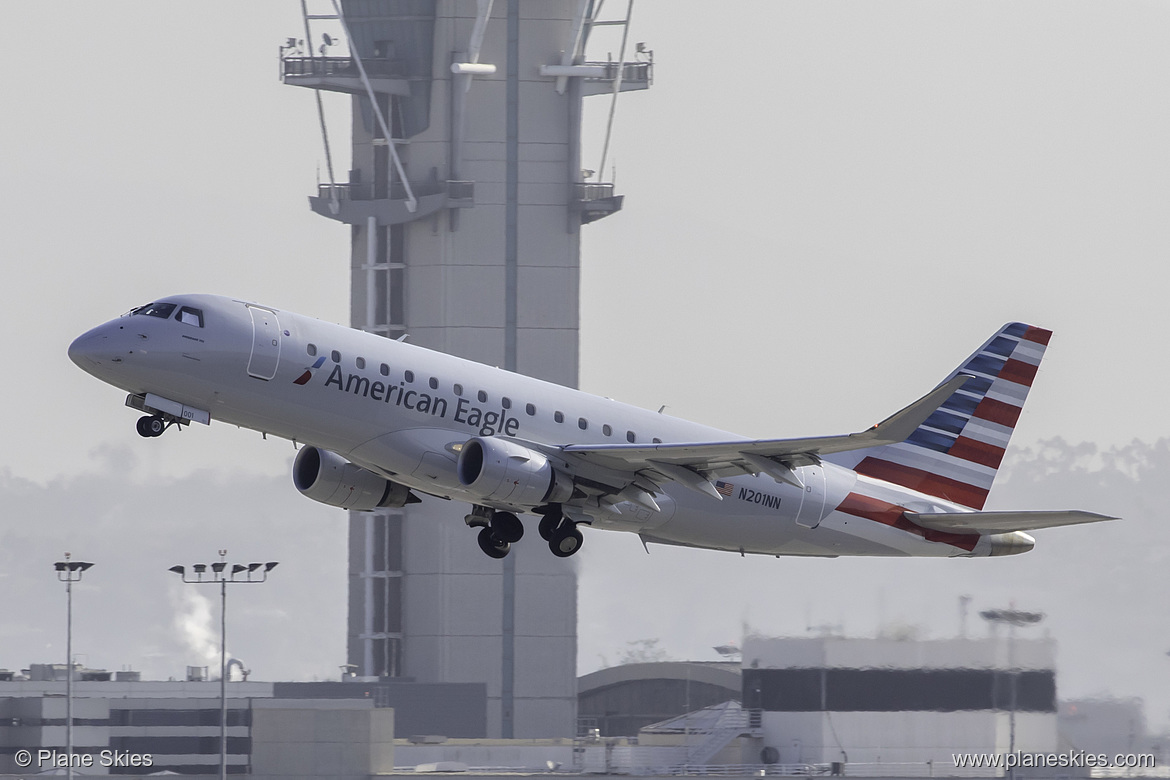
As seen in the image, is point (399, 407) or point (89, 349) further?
point (399, 407)

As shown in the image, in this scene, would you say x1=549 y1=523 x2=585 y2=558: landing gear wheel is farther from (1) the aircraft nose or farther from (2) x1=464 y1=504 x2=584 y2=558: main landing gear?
(1) the aircraft nose

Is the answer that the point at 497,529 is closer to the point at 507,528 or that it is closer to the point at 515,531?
the point at 507,528

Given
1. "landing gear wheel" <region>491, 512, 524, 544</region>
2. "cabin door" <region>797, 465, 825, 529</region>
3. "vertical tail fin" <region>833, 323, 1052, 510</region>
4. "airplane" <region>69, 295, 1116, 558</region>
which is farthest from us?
"vertical tail fin" <region>833, 323, 1052, 510</region>

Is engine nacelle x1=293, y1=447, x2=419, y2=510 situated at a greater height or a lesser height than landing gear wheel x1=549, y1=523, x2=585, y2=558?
greater

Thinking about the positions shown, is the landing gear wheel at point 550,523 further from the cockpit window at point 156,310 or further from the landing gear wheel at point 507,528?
the cockpit window at point 156,310

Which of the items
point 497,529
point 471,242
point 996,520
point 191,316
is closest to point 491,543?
point 497,529

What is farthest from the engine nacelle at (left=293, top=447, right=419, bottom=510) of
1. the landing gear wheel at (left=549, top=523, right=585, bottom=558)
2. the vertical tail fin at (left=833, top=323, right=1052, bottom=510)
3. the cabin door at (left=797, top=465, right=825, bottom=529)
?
the vertical tail fin at (left=833, top=323, right=1052, bottom=510)

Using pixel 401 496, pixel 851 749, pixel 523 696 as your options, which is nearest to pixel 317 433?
pixel 401 496

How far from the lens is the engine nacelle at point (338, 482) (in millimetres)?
42531

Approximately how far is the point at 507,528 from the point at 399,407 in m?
4.78

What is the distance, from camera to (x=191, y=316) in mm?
37688

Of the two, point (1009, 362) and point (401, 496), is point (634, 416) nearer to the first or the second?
point (401, 496)

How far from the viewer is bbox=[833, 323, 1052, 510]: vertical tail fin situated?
154ft

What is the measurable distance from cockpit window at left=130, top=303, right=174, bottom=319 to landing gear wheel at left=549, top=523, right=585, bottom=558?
385 inches
